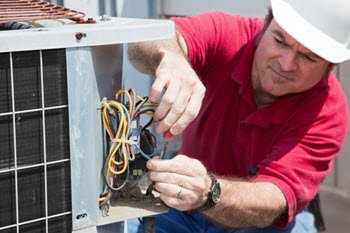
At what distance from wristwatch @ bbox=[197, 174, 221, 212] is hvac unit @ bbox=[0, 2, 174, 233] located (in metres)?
0.38

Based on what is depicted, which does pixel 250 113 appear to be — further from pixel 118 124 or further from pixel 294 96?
pixel 118 124

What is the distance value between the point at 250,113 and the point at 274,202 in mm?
417

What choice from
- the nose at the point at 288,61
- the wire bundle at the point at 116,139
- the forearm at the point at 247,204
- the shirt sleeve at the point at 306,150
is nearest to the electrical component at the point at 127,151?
the wire bundle at the point at 116,139

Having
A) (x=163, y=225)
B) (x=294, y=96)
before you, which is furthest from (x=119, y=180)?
(x=294, y=96)

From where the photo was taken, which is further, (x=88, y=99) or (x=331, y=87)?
(x=331, y=87)

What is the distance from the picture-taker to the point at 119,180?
1.20 m

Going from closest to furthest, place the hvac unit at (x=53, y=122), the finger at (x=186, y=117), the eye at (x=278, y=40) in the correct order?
the hvac unit at (x=53, y=122)
the finger at (x=186, y=117)
the eye at (x=278, y=40)

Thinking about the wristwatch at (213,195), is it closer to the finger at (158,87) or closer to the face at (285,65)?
the finger at (158,87)

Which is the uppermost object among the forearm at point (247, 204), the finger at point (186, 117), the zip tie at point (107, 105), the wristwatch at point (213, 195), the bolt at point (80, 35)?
the bolt at point (80, 35)

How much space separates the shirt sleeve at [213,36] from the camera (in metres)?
1.90

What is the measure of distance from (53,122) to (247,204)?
2.45ft

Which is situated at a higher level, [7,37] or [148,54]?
[7,37]

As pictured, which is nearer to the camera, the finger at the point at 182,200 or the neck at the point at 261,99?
the finger at the point at 182,200

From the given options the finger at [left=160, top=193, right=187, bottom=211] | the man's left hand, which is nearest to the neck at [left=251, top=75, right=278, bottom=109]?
the man's left hand
